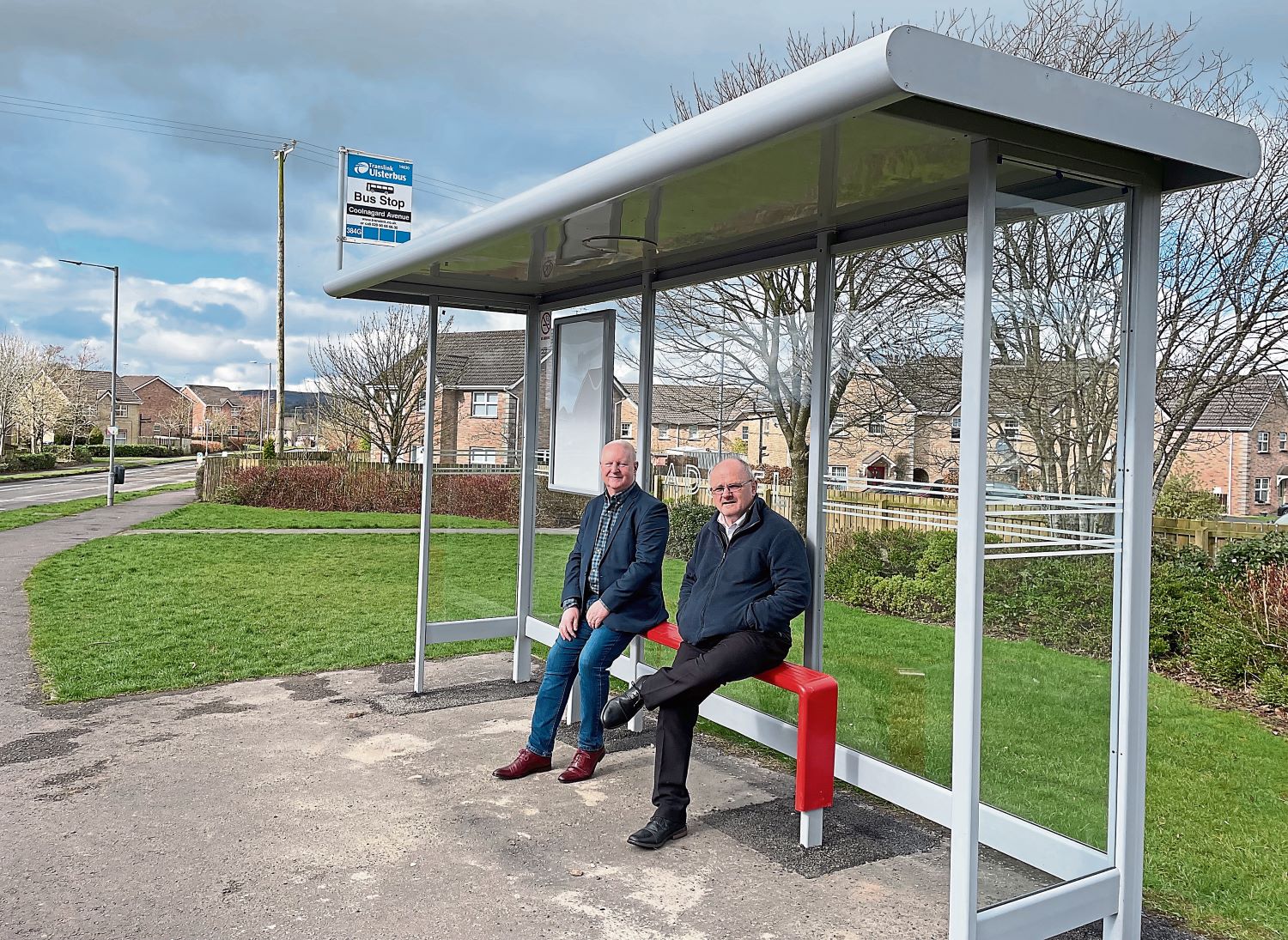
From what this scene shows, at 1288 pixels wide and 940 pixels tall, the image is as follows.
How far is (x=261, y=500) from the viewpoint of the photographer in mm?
23594

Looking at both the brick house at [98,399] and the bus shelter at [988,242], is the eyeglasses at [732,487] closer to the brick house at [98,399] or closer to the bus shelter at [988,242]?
the bus shelter at [988,242]

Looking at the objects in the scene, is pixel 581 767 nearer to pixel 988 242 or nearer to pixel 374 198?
pixel 988 242

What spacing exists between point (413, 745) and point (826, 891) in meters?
2.55

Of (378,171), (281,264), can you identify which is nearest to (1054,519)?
(378,171)

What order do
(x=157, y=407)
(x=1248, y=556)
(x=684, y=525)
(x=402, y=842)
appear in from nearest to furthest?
1. (x=402, y=842)
2. (x=684, y=525)
3. (x=1248, y=556)
4. (x=157, y=407)

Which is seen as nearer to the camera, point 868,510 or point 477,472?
point 868,510

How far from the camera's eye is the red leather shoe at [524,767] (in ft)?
16.2

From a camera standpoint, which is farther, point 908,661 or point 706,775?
point 706,775

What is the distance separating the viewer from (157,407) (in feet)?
334

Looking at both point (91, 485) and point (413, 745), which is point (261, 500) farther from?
point (413, 745)

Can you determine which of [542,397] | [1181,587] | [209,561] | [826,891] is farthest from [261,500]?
[826,891]

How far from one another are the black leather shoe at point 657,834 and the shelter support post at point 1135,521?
1674 millimetres

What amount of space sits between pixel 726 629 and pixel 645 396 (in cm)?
189

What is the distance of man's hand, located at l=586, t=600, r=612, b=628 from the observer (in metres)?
4.98
